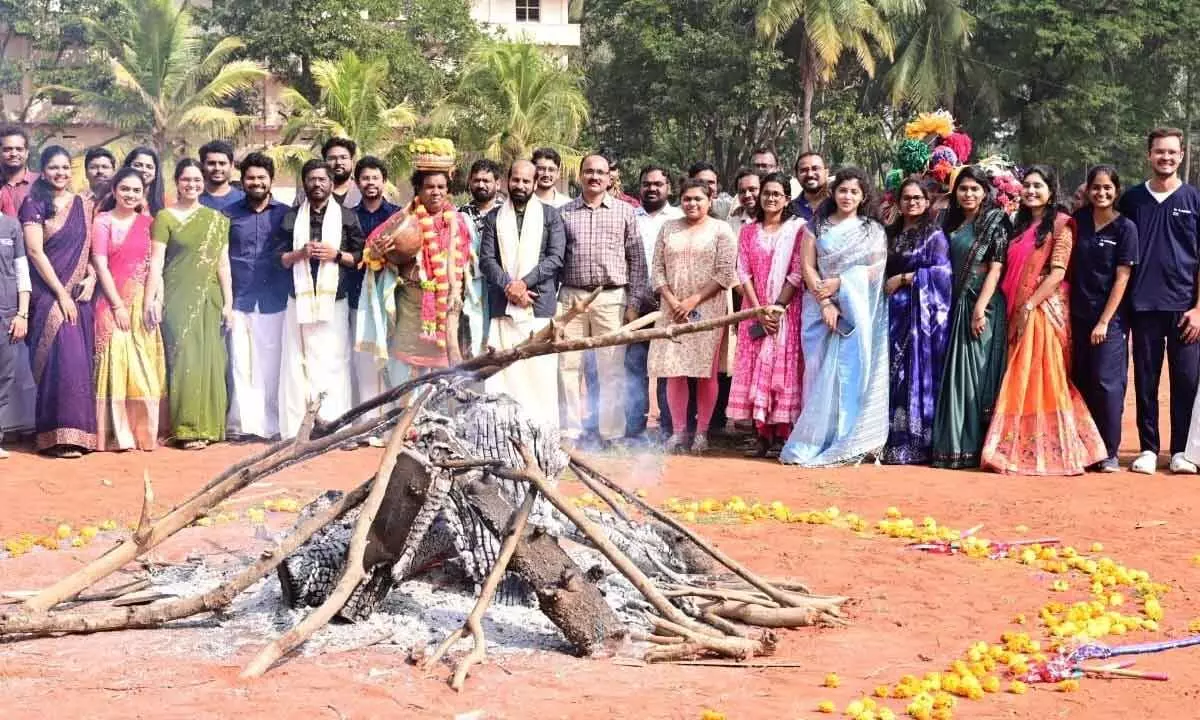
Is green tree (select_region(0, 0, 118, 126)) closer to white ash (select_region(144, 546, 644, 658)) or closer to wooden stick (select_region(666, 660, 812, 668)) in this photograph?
white ash (select_region(144, 546, 644, 658))

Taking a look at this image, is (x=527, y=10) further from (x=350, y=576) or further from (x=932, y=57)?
(x=350, y=576)

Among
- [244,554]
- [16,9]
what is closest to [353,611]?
[244,554]

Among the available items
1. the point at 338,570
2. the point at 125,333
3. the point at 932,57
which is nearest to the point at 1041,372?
the point at 338,570

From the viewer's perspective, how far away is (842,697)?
13.9ft

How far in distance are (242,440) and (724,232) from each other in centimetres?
377

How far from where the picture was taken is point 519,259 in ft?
31.0

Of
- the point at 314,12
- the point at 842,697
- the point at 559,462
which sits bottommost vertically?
the point at 842,697

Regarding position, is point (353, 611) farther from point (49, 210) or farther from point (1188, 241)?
point (1188, 241)

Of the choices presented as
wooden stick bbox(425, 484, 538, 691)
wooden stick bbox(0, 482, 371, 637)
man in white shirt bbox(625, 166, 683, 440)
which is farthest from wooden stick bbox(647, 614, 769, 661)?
man in white shirt bbox(625, 166, 683, 440)

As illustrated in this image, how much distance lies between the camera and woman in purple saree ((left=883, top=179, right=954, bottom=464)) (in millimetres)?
8953

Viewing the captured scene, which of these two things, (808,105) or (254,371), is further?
(808,105)

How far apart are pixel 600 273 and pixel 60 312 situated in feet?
12.3

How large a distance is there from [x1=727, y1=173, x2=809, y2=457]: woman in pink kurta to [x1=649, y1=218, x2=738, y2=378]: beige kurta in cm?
20

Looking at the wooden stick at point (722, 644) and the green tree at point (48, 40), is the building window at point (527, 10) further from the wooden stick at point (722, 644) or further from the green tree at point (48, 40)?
the wooden stick at point (722, 644)
